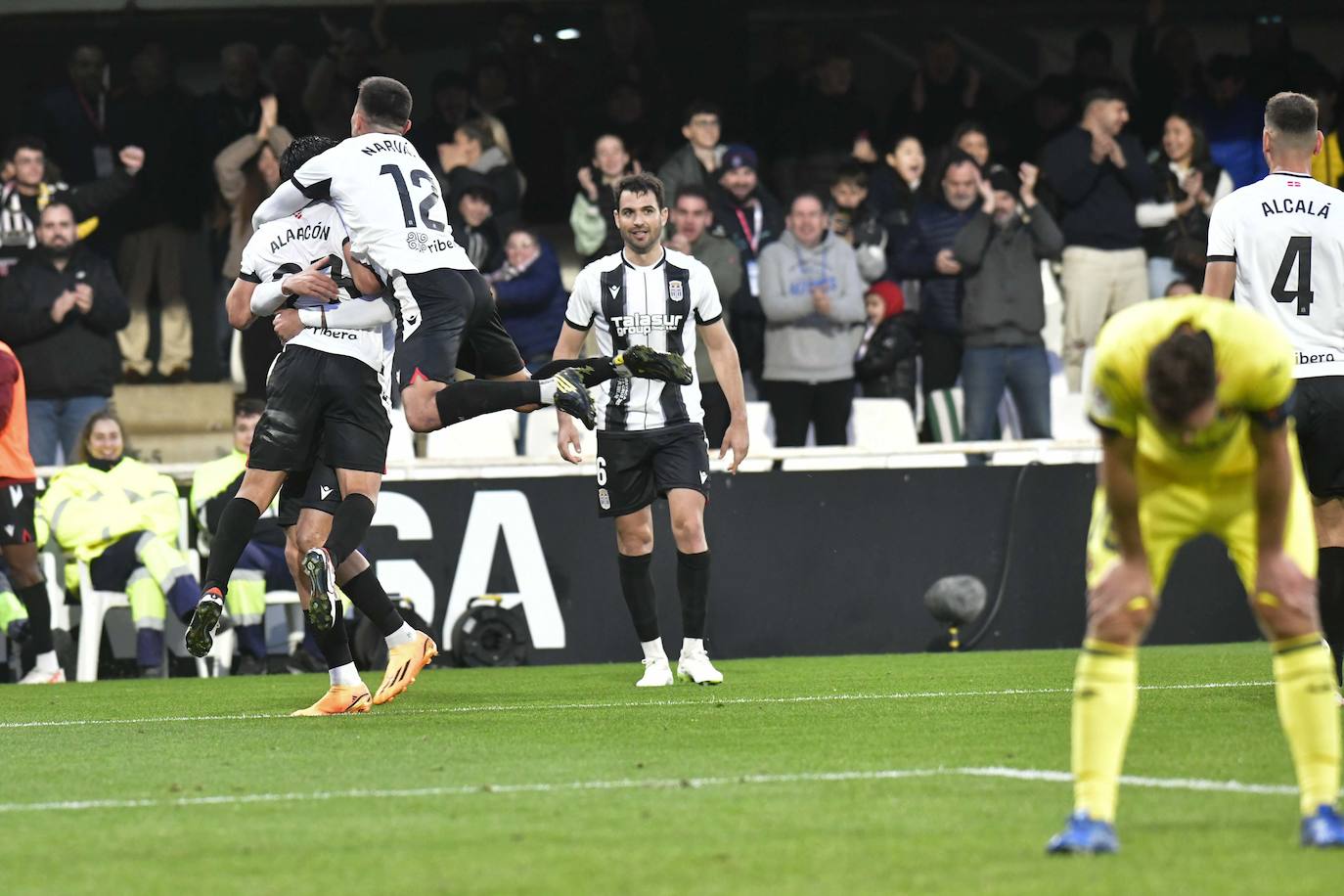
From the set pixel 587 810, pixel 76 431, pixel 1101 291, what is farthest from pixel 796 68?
pixel 587 810

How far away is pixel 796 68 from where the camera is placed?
56.2ft

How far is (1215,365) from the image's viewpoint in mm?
4793

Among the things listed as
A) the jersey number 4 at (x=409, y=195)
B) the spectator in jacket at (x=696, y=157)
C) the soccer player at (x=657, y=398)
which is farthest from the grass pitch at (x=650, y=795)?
the spectator in jacket at (x=696, y=157)

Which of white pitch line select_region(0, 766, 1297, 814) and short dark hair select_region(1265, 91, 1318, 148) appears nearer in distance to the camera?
white pitch line select_region(0, 766, 1297, 814)

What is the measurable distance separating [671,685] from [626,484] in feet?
3.58

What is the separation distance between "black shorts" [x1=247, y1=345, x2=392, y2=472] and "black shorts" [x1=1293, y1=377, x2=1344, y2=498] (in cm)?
403

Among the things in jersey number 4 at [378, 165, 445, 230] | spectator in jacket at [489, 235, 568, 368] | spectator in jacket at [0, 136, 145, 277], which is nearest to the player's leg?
jersey number 4 at [378, 165, 445, 230]

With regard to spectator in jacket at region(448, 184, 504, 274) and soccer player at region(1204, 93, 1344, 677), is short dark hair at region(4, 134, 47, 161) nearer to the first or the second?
spectator in jacket at region(448, 184, 504, 274)

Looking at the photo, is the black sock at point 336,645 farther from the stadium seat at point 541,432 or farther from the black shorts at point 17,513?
the stadium seat at point 541,432

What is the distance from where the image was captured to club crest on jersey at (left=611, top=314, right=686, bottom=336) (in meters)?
10.9

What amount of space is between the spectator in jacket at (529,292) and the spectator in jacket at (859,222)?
2.18 meters

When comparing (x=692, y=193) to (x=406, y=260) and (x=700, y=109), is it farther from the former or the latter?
(x=406, y=260)

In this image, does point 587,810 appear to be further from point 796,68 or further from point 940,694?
point 796,68

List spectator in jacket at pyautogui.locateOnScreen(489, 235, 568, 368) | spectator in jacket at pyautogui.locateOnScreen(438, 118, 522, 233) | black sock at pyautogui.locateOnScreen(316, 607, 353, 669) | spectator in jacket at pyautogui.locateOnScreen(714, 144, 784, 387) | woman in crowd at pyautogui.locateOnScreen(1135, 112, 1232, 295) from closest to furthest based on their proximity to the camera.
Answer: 1. black sock at pyautogui.locateOnScreen(316, 607, 353, 669)
2. spectator in jacket at pyautogui.locateOnScreen(489, 235, 568, 368)
3. spectator in jacket at pyautogui.locateOnScreen(714, 144, 784, 387)
4. spectator in jacket at pyautogui.locateOnScreen(438, 118, 522, 233)
5. woman in crowd at pyautogui.locateOnScreen(1135, 112, 1232, 295)
